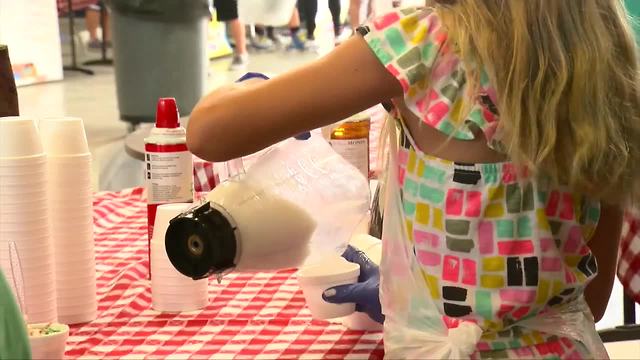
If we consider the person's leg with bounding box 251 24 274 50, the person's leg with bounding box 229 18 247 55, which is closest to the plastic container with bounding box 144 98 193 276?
the person's leg with bounding box 229 18 247 55

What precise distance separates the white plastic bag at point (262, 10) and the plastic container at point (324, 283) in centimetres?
616

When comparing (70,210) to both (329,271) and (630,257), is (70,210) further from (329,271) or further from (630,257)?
(630,257)

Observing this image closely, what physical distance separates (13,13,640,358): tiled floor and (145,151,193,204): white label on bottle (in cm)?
156

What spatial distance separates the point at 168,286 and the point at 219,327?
99mm

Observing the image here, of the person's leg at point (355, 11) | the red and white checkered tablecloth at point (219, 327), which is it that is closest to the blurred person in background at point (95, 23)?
the person's leg at point (355, 11)

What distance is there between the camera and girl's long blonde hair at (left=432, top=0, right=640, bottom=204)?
91cm

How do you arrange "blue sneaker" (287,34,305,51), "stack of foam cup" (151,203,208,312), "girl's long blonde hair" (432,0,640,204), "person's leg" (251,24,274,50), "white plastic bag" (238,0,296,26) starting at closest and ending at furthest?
"girl's long blonde hair" (432,0,640,204) → "stack of foam cup" (151,203,208,312) → "white plastic bag" (238,0,296,26) → "blue sneaker" (287,34,305,51) → "person's leg" (251,24,274,50)

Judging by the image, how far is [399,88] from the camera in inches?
37.1

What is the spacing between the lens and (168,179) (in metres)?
1.35

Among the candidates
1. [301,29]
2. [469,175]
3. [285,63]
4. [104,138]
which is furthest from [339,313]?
[301,29]

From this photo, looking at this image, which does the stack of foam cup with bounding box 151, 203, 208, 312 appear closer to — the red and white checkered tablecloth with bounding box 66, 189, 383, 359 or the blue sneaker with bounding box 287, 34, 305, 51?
the red and white checkered tablecloth with bounding box 66, 189, 383, 359

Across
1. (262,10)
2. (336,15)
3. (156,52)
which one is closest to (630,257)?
(156,52)

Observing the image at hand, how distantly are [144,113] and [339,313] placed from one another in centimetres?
408

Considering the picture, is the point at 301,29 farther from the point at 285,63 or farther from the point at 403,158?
the point at 403,158
